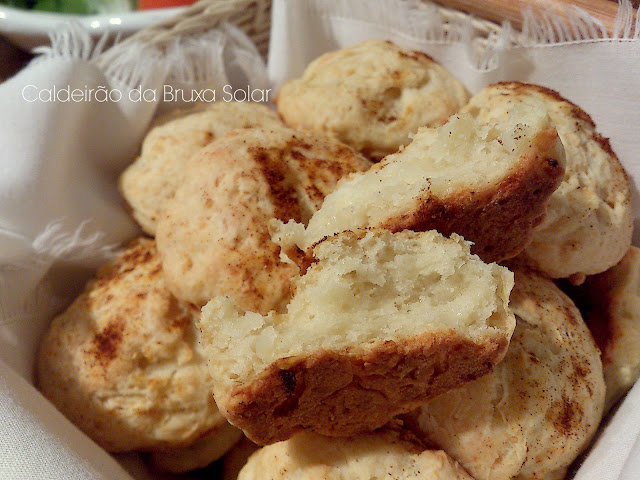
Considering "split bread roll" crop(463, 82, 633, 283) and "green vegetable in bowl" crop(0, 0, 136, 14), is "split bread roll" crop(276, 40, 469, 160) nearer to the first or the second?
"split bread roll" crop(463, 82, 633, 283)

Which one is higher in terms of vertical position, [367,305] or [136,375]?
[367,305]

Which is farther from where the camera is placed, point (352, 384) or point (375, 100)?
point (375, 100)

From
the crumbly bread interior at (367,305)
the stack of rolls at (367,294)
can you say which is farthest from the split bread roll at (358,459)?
the crumbly bread interior at (367,305)

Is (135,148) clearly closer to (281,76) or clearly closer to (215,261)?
(281,76)

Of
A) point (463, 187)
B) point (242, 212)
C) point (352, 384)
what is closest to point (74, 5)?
point (242, 212)

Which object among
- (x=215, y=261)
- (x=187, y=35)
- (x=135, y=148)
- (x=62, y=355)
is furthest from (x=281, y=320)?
(x=187, y=35)

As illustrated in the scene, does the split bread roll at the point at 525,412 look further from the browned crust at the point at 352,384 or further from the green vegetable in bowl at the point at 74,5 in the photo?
the green vegetable in bowl at the point at 74,5

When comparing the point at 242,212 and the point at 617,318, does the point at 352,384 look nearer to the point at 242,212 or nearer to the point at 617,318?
the point at 242,212
